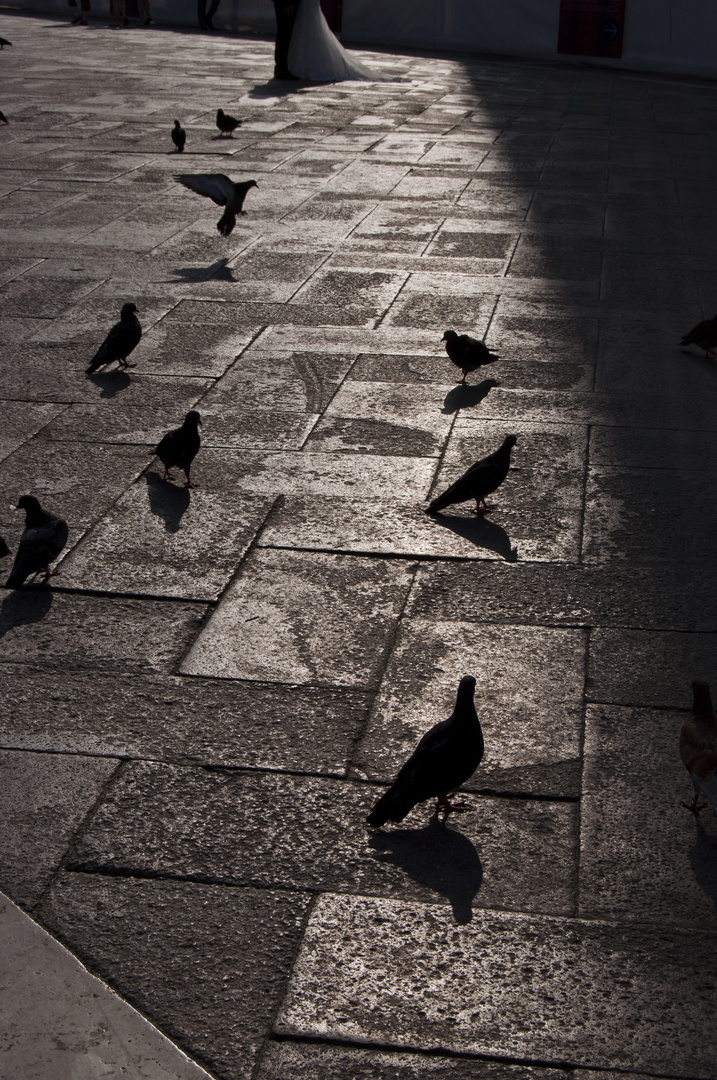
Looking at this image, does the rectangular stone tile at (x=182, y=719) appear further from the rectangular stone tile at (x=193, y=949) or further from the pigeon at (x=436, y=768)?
the rectangular stone tile at (x=193, y=949)

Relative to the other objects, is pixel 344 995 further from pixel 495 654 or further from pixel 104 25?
pixel 104 25

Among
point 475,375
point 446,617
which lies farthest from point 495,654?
point 475,375

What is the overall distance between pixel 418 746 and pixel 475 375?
4505 mm

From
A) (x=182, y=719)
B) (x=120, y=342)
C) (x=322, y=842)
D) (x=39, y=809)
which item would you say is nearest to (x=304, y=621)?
(x=182, y=719)

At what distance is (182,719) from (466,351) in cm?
398

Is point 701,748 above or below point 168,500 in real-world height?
above

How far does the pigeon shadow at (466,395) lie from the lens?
7.49 meters

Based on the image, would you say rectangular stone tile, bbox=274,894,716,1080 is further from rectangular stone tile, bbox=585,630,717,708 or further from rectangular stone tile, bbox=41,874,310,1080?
rectangular stone tile, bbox=585,630,717,708

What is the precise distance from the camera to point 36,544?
5.30 meters

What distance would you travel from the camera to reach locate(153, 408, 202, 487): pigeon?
621cm

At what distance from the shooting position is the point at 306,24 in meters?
22.6

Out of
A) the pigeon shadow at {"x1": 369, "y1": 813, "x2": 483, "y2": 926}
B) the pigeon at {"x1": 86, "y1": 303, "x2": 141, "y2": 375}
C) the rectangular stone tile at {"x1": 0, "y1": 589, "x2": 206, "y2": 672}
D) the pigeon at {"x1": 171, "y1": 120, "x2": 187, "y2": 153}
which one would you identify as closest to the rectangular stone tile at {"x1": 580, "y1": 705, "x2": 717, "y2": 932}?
the pigeon shadow at {"x1": 369, "y1": 813, "x2": 483, "y2": 926}

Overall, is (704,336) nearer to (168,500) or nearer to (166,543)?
(168,500)

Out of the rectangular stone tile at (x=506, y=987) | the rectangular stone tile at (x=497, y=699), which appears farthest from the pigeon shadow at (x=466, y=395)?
the rectangular stone tile at (x=506, y=987)
